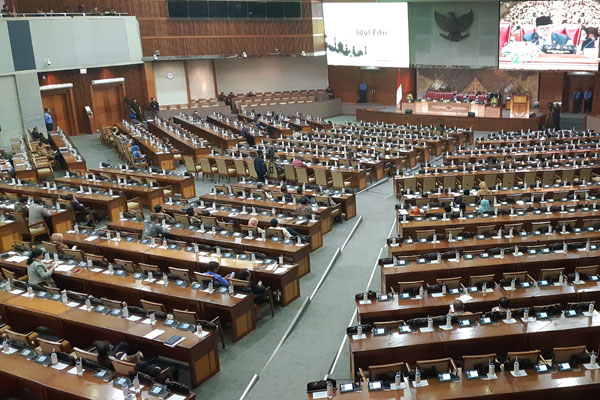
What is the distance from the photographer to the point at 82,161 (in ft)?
62.3

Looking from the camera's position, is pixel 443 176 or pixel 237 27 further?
pixel 237 27

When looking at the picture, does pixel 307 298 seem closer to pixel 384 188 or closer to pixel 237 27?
pixel 384 188

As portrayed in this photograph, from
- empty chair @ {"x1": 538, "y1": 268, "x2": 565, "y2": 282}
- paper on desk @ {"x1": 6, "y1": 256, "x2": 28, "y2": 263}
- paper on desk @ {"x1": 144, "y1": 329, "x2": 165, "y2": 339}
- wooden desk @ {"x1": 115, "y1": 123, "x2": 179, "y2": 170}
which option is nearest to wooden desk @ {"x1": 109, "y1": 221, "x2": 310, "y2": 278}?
paper on desk @ {"x1": 6, "y1": 256, "x2": 28, "y2": 263}

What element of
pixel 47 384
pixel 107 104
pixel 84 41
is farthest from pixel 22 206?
pixel 107 104

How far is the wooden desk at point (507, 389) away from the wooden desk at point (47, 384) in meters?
2.29

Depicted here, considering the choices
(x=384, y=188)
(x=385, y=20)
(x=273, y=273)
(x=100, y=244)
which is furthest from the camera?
(x=385, y=20)

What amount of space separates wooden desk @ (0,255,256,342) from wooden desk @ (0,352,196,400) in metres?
2.16

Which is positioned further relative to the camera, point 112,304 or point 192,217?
point 192,217

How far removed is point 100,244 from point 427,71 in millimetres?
25333

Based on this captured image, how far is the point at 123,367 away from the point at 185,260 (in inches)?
141

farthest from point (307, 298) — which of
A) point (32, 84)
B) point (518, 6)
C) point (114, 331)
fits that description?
point (518, 6)

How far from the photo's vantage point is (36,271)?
10031mm

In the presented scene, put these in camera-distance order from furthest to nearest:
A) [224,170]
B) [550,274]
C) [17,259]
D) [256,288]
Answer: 1. [224,170]
2. [17,259]
3. [256,288]
4. [550,274]

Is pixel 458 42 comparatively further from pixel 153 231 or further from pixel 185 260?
pixel 185 260
